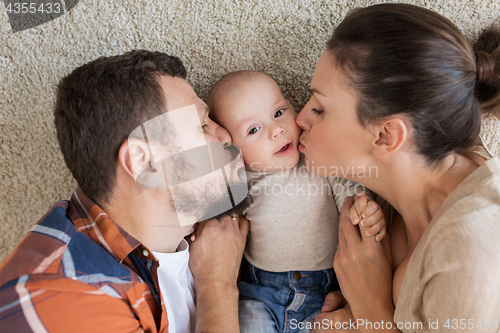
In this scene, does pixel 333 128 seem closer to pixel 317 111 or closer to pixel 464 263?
pixel 317 111

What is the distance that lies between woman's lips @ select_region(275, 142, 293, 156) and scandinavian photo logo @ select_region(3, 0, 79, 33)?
3.29ft

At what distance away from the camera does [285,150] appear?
124 centimetres

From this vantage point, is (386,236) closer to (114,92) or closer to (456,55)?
(456,55)

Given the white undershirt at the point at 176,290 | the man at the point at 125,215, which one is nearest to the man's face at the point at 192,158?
the man at the point at 125,215

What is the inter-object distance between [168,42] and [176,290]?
0.97m

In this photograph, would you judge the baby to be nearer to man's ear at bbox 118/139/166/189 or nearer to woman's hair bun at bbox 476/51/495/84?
man's ear at bbox 118/139/166/189

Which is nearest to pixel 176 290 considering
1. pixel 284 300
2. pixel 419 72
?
pixel 284 300

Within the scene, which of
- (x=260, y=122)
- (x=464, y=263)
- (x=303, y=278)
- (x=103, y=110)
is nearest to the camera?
(x=464, y=263)

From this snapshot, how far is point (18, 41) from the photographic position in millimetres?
1288

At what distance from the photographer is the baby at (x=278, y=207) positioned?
1207mm

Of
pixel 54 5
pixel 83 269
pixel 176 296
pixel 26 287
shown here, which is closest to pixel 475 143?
pixel 176 296

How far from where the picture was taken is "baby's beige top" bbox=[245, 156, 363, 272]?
1272 mm

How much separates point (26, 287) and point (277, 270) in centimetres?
87

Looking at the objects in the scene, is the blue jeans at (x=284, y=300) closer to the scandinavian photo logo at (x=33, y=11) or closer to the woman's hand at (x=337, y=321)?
the woman's hand at (x=337, y=321)
